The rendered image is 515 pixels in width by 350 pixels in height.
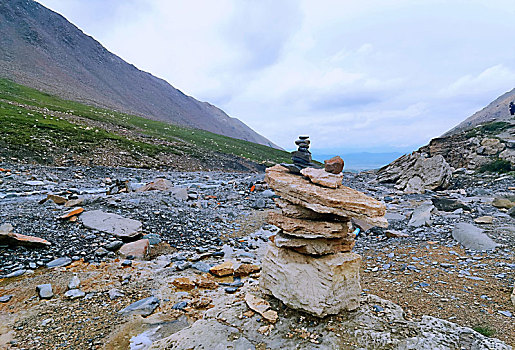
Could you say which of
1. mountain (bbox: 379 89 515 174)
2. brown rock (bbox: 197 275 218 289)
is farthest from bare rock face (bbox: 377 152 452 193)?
brown rock (bbox: 197 275 218 289)

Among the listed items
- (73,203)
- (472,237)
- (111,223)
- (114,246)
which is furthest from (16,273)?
(472,237)

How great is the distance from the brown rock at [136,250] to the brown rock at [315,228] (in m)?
6.05

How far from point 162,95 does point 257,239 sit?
160 meters

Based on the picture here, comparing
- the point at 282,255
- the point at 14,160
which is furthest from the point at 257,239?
the point at 14,160

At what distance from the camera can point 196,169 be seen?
45.2 m

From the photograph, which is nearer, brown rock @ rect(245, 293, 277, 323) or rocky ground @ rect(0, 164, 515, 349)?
rocky ground @ rect(0, 164, 515, 349)

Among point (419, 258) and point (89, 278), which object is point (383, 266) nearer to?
point (419, 258)

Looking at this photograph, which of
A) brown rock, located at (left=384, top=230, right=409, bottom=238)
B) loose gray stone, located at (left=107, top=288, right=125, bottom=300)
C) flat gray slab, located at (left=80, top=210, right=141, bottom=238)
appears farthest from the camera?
brown rock, located at (left=384, top=230, right=409, bottom=238)

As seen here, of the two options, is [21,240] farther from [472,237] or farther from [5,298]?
[472,237]

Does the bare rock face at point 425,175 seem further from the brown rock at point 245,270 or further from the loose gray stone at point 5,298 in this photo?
the loose gray stone at point 5,298

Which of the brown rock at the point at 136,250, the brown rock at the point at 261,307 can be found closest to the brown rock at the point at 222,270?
the brown rock at the point at 261,307

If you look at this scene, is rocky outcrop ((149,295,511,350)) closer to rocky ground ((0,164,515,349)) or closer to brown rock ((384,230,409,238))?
rocky ground ((0,164,515,349))

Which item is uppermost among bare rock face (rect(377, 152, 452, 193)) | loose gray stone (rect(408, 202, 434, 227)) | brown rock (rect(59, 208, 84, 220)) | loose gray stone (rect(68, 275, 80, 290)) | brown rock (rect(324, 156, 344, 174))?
bare rock face (rect(377, 152, 452, 193))

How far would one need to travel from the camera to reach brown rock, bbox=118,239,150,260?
34.0 ft
